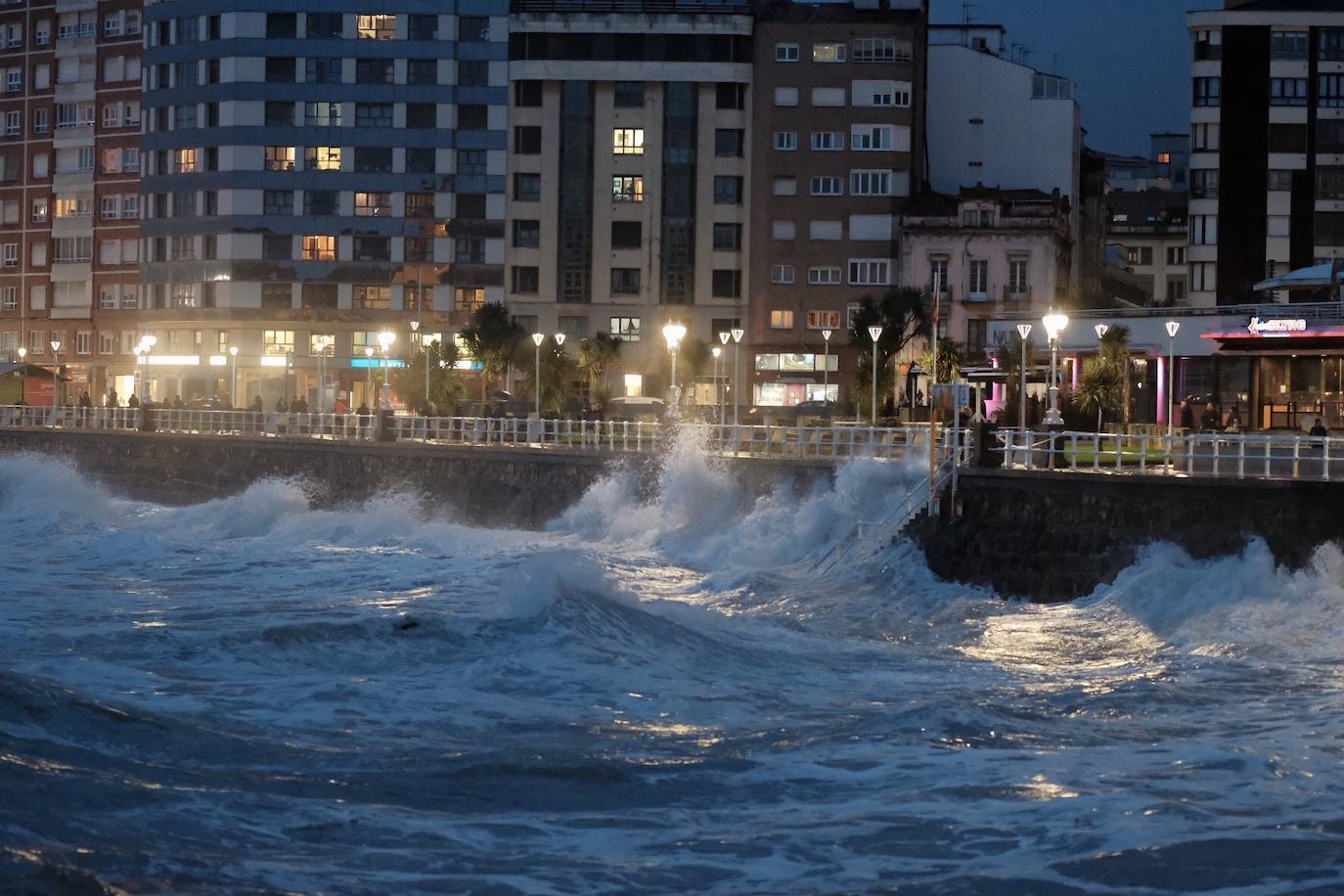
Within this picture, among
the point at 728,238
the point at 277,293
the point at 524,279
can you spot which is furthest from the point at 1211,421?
the point at 277,293

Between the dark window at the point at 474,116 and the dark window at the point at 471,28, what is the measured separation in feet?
10.5

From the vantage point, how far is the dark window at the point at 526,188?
300 ft

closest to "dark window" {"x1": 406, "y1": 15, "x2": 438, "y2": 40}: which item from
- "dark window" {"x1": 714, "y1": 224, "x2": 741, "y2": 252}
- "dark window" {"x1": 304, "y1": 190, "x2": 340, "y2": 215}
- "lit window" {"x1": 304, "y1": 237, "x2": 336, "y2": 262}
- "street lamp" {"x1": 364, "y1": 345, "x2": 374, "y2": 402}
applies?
"dark window" {"x1": 304, "y1": 190, "x2": 340, "y2": 215}

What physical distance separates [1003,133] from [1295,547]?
65.1 meters

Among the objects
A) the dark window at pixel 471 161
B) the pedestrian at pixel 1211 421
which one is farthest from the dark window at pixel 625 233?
the pedestrian at pixel 1211 421

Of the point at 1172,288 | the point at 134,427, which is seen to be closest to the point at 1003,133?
the point at 1172,288

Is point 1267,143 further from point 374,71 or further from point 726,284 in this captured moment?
point 374,71

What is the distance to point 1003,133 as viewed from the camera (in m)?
91.7

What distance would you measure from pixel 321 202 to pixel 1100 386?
158 ft

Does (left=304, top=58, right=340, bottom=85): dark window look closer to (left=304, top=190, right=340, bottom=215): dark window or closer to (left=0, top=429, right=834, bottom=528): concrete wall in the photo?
(left=304, top=190, right=340, bottom=215): dark window

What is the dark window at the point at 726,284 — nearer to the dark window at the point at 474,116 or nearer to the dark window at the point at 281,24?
the dark window at the point at 474,116

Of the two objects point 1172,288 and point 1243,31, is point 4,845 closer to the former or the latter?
point 1243,31

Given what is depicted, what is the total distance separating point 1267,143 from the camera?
80.8 m

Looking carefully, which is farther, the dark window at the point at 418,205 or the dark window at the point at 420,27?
the dark window at the point at 420,27
